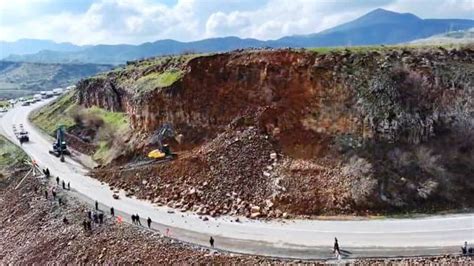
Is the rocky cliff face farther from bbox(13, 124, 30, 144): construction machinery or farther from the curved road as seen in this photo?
bbox(13, 124, 30, 144): construction machinery

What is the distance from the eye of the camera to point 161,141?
4775cm

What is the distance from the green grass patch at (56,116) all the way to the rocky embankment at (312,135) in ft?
73.0

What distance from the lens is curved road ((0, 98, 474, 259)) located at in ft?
102

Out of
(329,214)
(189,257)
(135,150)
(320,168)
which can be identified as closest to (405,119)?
(320,168)

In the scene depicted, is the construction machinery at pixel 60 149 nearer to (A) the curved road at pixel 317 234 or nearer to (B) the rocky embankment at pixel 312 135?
(B) the rocky embankment at pixel 312 135

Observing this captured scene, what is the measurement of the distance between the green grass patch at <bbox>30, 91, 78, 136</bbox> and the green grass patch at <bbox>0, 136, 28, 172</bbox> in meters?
7.10

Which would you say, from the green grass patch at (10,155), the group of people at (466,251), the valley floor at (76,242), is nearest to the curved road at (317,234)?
the group of people at (466,251)

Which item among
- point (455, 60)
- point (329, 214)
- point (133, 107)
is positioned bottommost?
point (329, 214)

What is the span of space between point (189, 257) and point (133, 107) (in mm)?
24838

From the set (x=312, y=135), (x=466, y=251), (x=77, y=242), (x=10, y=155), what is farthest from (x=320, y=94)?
(x=10, y=155)

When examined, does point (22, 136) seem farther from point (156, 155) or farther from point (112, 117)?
Answer: point (156, 155)

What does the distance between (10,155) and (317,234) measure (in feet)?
128

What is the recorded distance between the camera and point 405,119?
1629 inches

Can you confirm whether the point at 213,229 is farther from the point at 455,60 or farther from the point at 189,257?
the point at 455,60
